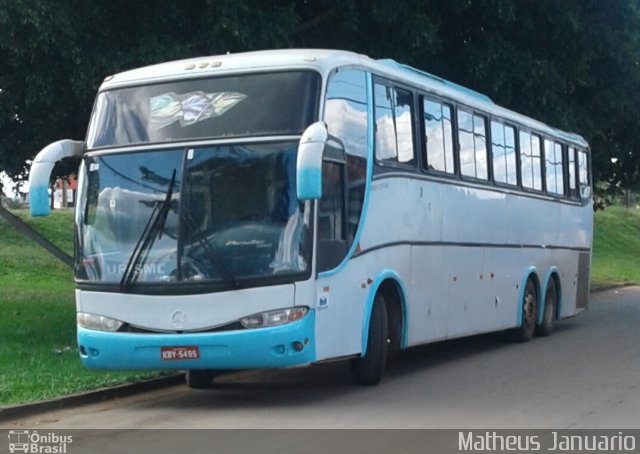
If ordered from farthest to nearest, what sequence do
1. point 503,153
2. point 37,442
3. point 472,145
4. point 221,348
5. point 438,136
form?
point 503,153
point 472,145
point 438,136
point 221,348
point 37,442

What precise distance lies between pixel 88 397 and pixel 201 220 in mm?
2406

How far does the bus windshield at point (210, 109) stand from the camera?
447 inches

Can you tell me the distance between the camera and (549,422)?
1039 cm

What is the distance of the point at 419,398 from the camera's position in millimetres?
12102

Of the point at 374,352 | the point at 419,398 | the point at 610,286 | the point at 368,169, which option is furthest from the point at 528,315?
the point at 610,286

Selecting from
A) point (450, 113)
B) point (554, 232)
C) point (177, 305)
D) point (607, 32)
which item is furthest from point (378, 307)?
point (607, 32)

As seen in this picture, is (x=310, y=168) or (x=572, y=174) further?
(x=572, y=174)

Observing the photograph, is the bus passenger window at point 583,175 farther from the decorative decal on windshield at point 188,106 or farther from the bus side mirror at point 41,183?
the bus side mirror at point 41,183

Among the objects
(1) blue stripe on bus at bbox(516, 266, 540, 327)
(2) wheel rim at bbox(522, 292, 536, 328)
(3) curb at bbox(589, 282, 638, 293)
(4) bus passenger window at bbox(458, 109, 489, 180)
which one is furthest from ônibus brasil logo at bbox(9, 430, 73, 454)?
(3) curb at bbox(589, 282, 638, 293)

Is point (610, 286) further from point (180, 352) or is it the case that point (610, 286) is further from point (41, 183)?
point (41, 183)

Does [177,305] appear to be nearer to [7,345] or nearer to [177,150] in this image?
[177,150]

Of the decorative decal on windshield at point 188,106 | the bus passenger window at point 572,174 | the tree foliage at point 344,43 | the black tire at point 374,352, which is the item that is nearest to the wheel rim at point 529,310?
the bus passenger window at point 572,174

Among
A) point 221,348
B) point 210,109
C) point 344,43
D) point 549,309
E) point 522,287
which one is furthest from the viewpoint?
point 549,309

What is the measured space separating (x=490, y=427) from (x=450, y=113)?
6.13 metres
